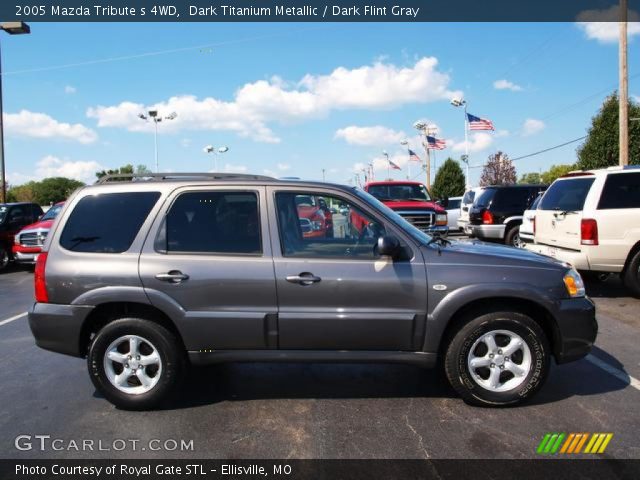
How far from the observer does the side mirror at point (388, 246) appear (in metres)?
3.71

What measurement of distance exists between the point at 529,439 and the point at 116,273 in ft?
10.5

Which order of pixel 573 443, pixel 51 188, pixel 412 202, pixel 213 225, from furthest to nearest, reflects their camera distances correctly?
pixel 51 188 < pixel 412 202 < pixel 213 225 < pixel 573 443

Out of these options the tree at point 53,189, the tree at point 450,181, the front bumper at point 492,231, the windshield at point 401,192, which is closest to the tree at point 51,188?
the tree at point 53,189

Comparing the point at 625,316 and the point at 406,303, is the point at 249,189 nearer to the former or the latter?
the point at 406,303

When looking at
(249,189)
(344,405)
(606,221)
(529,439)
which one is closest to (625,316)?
(606,221)

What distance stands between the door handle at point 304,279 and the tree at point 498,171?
63.9 m

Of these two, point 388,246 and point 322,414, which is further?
point 322,414

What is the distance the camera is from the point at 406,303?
3832mm

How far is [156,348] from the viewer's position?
156 inches

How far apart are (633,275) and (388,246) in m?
5.55

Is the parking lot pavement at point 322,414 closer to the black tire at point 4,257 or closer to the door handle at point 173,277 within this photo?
the door handle at point 173,277

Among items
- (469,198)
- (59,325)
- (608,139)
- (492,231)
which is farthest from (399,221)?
(608,139)

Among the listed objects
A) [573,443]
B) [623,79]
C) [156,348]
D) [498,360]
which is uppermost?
[623,79]

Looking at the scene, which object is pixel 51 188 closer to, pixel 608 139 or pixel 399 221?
pixel 608 139
